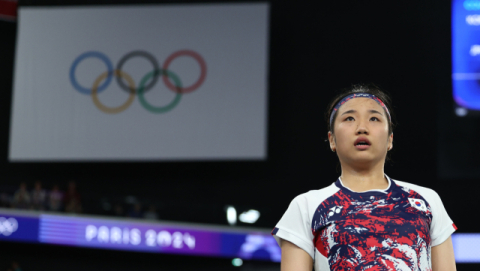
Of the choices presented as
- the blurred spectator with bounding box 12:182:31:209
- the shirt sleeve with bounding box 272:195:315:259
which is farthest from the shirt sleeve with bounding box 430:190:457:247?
the blurred spectator with bounding box 12:182:31:209

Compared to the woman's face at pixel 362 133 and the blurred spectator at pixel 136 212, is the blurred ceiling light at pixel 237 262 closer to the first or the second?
the blurred spectator at pixel 136 212

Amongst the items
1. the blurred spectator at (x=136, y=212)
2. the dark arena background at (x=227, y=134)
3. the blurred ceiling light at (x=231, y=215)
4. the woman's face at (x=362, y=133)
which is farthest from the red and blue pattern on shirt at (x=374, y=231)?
the blurred spectator at (x=136, y=212)

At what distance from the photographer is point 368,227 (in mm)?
1514

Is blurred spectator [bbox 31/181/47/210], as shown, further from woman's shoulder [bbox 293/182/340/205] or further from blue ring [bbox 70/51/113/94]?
woman's shoulder [bbox 293/182/340/205]

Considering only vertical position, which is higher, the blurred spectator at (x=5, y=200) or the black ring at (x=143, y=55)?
the black ring at (x=143, y=55)

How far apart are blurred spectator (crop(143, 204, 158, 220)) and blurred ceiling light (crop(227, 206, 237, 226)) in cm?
134

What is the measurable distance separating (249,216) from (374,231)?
26.0 ft

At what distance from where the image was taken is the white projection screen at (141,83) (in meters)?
10.1

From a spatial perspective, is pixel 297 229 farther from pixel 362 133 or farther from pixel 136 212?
pixel 136 212

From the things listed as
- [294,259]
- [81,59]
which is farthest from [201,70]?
[294,259]

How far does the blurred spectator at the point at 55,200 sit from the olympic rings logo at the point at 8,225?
2.30ft

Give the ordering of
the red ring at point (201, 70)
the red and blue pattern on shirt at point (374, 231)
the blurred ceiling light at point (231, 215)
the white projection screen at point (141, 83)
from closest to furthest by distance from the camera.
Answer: the red and blue pattern on shirt at point (374, 231), the blurred ceiling light at point (231, 215), the white projection screen at point (141, 83), the red ring at point (201, 70)

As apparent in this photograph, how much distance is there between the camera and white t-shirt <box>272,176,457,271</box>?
4.89ft

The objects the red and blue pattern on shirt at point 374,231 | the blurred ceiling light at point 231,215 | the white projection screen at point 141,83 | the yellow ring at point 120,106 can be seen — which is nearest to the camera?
the red and blue pattern on shirt at point 374,231
